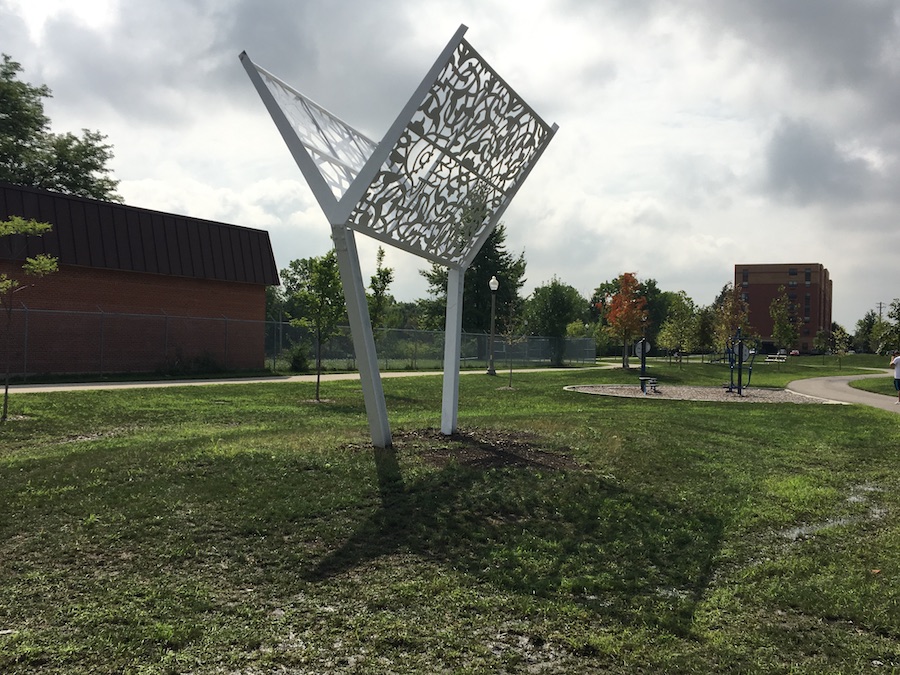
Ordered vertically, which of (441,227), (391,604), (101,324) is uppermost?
(441,227)

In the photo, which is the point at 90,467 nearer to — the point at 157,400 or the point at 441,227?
the point at 441,227

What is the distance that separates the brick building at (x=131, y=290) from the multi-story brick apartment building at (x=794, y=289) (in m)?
97.1

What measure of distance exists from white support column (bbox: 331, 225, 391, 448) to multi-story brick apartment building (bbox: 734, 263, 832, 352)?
11013 cm

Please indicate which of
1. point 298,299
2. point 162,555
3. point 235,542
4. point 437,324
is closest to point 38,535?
point 162,555

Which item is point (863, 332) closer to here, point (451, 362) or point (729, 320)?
point (729, 320)

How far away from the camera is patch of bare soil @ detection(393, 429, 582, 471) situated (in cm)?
873

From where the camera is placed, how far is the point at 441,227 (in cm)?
1009

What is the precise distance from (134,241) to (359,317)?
1978 cm

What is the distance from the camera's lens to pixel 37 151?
33.7 m

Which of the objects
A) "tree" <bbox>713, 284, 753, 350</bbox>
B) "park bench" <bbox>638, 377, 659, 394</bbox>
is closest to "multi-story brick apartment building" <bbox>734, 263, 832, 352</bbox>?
"tree" <bbox>713, 284, 753, 350</bbox>

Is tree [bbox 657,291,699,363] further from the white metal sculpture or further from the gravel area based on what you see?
the white metal sculpture

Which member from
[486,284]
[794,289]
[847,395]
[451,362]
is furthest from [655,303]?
[451,362]

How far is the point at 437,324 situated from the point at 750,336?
1005 inches

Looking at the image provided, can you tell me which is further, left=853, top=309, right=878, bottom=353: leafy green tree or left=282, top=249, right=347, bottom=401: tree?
left=853, top=309, right=878, bottom=353: leafy green tree
